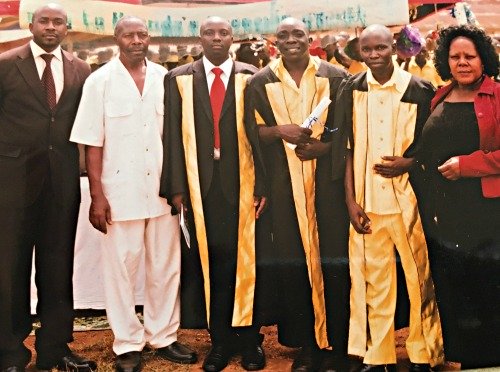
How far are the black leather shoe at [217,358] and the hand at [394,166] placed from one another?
150 cm

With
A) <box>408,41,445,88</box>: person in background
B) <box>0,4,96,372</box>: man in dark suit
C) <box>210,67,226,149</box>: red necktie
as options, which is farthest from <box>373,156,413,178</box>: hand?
<box>0,4,96,372</box>: man in dark suit

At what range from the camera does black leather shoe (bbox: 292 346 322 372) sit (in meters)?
5.15

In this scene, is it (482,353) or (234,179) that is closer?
(482,353)

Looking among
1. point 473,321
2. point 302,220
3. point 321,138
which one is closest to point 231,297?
point 302,220

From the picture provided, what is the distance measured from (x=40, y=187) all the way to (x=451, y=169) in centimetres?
239

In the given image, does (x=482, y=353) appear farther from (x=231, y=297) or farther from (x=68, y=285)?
(x=68, y=285)

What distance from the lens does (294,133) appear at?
498 centimetres

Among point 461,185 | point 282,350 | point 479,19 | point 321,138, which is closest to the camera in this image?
point 461,185

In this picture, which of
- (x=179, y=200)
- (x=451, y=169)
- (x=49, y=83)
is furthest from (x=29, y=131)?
(x=451, y=169)

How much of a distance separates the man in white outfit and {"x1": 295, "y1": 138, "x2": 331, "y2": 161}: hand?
859 mm

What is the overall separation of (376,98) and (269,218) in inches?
40.4

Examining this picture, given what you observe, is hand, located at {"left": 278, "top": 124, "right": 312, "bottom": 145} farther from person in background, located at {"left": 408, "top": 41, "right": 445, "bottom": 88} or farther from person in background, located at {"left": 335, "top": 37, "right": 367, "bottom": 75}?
person in background, located at {"left": 408, "top": 41, "right": 445, "bottom": 88}

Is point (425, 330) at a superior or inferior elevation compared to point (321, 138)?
inferior

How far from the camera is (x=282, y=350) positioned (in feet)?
18.5
